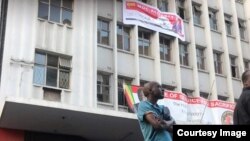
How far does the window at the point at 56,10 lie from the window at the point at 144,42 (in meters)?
4.02

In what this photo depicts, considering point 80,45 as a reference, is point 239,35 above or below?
above

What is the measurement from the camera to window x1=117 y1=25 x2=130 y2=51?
21.3m

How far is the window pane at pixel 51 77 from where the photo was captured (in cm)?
1790

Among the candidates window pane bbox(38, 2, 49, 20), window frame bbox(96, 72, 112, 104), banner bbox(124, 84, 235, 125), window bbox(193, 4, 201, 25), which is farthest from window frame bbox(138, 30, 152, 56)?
window pane bbox(38, 2, 49, 20)

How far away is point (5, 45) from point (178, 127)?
45.6 feet

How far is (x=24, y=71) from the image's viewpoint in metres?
17.1

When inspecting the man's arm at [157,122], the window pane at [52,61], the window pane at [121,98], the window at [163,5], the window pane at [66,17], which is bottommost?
the man's arm at [157,122]

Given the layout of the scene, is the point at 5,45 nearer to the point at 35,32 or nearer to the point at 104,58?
the point at 35,32

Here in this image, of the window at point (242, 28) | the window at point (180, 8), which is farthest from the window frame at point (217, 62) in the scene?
the window at point (242, 28)

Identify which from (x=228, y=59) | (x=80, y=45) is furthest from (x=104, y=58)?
(x=228, y=59)

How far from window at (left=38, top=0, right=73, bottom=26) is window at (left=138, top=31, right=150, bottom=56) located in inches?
158

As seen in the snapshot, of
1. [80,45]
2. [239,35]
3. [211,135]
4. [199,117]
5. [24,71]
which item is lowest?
[211,135]

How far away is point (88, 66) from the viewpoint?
745 inches

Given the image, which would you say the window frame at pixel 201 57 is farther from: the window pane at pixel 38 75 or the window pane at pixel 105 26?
the window pane at pixel 38 75
